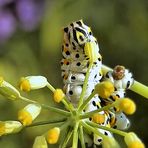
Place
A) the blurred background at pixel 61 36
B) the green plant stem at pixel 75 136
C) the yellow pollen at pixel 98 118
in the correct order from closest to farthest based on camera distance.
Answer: the green plant stem at pixel 75 136, the yellow pollen at pixel 98 118, the blurred background at pixel 61 36

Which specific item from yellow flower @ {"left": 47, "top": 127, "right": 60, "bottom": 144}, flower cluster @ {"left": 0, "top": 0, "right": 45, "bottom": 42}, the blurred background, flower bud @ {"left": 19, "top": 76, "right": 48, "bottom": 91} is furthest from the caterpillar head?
flower cluster @ {"left": 0, "top": 0, "right": 45, "bottom": 42}

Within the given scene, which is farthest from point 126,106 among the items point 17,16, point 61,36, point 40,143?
point 17,16

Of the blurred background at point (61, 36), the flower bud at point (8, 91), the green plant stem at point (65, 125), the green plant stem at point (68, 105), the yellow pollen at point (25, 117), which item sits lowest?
the green plant stem at point (65, 125)

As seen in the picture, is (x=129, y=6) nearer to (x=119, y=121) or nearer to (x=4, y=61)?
(x=4, y=61)

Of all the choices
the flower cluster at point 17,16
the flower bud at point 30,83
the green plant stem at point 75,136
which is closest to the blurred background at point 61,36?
the flower cluster at point 17,16

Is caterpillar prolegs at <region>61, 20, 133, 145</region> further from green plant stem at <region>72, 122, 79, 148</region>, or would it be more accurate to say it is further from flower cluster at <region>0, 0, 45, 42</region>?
flower cluster at <region>0, 0, 45, 42</region>

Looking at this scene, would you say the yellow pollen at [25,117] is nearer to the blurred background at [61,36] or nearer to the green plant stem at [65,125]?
the green plant stem at [65,125]

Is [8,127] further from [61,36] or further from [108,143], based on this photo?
[61,36]
